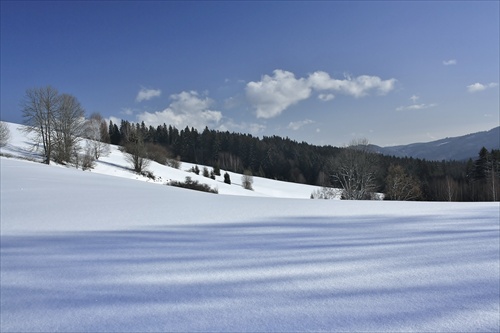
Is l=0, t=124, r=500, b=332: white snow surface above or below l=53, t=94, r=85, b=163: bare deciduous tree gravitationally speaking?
below

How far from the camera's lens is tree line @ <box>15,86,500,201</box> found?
81.9 ft

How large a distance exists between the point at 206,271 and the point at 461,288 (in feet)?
5.71

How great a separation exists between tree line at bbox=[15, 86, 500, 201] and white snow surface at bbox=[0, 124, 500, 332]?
19.9 m

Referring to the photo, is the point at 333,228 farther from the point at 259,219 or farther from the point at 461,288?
the point at 461,288

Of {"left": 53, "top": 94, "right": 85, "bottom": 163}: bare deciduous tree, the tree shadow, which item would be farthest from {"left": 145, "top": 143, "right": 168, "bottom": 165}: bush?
the tree shadow

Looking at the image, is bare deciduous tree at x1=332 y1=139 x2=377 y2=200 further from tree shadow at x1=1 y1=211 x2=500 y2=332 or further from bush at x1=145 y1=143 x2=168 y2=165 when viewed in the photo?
bush at x1=145 y1=143 x2=168 y2=165

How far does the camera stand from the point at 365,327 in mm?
1455

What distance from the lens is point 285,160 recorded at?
252 ft

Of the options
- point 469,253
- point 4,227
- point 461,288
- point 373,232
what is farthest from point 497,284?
point 4,227

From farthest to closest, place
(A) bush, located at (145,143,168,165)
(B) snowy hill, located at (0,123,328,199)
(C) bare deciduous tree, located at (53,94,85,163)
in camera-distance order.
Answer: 1. (A) bush, located at (145,143,168,165)
2. (B) snowy hill, located at (0,123,328,199)
3. (C) bare deciduous tree, located at (53,94,85,163)

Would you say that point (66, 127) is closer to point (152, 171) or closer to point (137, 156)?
point (137, 156)

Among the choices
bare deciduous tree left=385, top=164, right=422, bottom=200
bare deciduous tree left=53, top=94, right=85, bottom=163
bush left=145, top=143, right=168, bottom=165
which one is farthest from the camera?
bush left=145, top=143, right=168, bottom=165

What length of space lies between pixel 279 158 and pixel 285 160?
74.2 inches

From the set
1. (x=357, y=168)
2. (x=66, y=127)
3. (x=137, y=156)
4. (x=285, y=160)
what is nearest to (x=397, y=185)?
(x=357, y=168)
